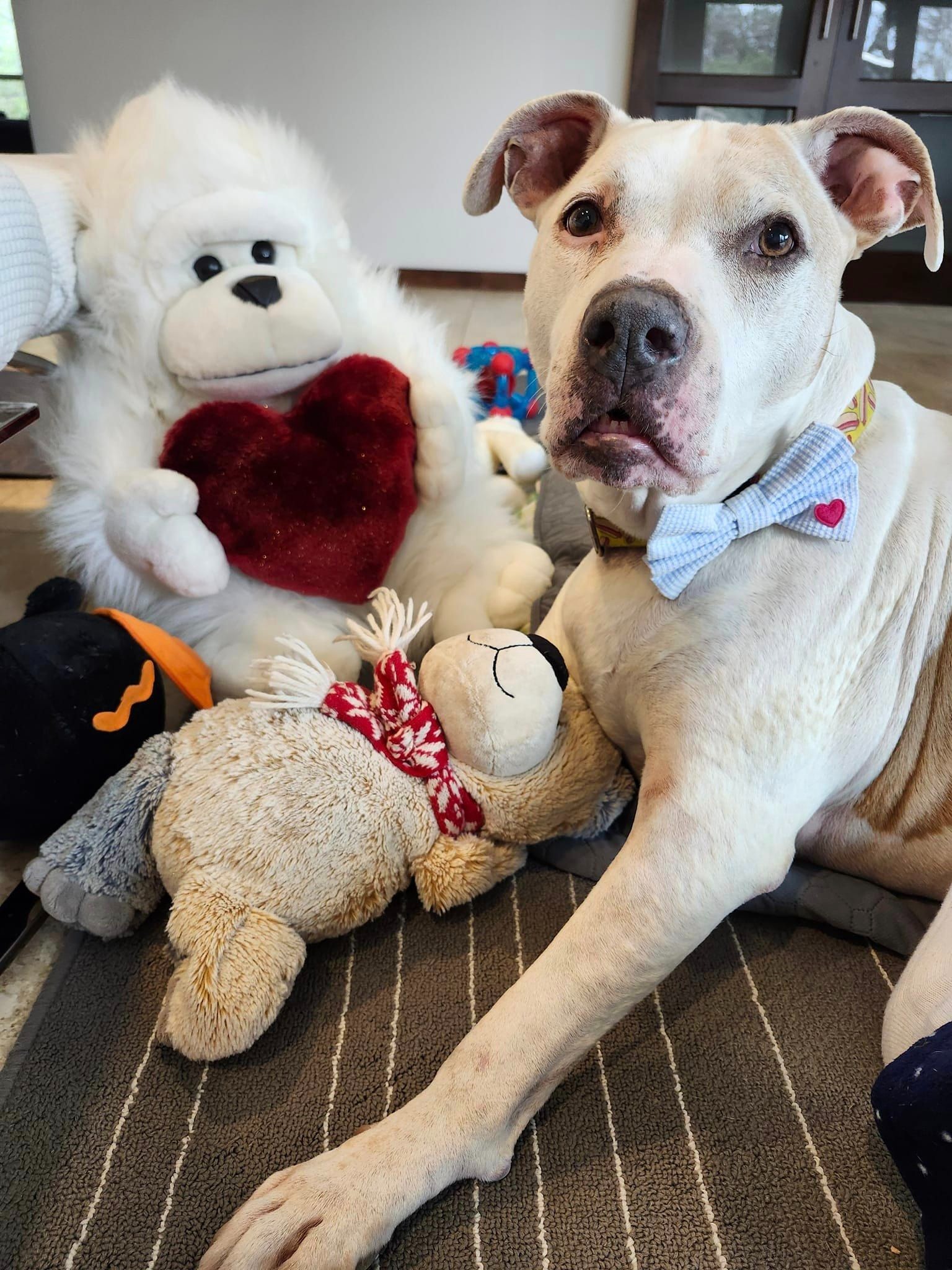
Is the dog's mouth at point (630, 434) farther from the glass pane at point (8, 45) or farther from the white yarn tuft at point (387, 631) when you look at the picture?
the glass pane at point (8, 45)

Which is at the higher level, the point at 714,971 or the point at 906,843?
the point at 906,843

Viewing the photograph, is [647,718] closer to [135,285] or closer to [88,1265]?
[88,1265]

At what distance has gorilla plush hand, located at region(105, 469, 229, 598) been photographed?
4.61ft

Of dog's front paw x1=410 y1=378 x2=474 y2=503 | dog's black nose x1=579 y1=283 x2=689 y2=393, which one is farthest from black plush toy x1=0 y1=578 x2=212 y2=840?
dog's black nose x1=579 y1=283 x2=689 y2=393

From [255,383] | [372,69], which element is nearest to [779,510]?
[255,383]

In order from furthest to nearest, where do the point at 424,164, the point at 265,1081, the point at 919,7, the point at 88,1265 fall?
1. the point at 424,164
2. the point at 919,7
3. the point at 265,1081
4. the point at 88,1265

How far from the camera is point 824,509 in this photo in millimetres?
1075

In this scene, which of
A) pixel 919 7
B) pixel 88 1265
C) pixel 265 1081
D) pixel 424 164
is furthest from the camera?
pixel 424 164

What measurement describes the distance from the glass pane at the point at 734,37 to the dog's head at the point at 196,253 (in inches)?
169

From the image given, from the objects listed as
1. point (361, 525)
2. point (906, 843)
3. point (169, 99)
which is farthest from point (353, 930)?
point (169, 99)

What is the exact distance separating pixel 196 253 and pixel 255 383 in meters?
0.22

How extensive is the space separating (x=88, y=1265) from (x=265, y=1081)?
0.78ft

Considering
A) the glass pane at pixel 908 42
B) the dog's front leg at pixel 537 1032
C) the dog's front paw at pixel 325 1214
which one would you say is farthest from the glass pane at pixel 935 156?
the dog's front paw at pixel 325 1214

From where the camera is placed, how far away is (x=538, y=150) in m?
1.30
